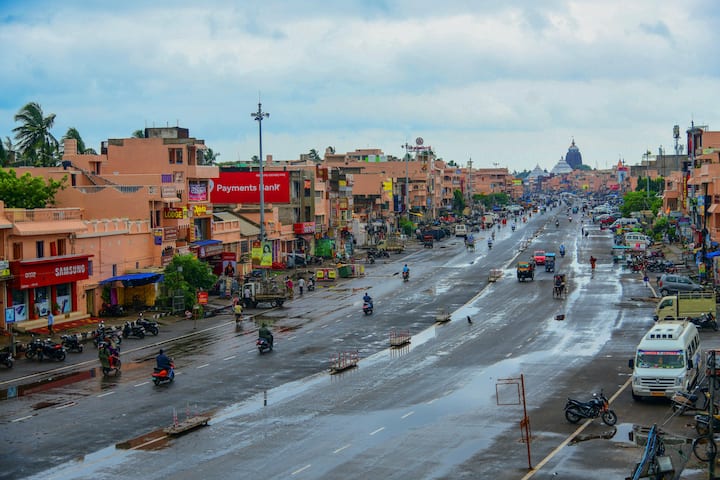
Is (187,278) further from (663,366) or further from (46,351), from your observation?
(663,366)

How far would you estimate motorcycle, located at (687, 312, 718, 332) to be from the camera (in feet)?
162

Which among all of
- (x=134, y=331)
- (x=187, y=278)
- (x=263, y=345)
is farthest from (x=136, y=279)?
(x=263, y=345)

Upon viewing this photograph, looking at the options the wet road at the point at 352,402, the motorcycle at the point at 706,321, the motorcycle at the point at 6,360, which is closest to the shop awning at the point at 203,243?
the wet road at the point at 352,402

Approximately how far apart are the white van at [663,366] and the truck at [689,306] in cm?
1527

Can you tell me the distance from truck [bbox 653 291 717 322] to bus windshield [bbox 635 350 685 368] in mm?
17192

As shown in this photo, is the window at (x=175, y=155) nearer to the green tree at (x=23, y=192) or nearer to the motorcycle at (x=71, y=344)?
the green tree at (x=23, y=192)

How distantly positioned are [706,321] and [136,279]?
31.7 meters

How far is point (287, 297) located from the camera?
69.6 metres

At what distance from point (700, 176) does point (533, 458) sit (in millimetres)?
74620

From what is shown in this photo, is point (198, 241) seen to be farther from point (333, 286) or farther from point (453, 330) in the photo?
point (453, 330)

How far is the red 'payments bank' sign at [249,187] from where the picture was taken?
10406cm

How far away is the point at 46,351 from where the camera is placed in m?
44.1

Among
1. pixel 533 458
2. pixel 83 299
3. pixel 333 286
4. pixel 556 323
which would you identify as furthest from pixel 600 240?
pixel 533 458

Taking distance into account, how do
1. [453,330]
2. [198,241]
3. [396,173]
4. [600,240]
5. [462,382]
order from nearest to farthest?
[462,382], [453,330], [198,241], [600,240], [396,173]
